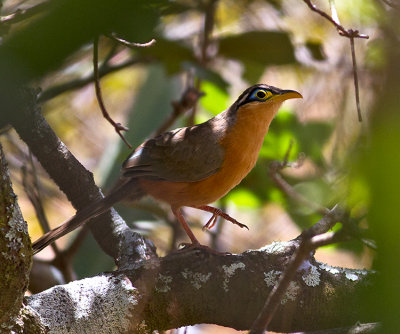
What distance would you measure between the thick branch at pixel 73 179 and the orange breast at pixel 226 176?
0.64 meters

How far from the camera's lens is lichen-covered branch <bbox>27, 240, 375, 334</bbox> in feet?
8.63

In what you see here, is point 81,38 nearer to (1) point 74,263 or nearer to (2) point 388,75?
(2) point 388,75

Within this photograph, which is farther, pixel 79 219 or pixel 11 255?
pixel 79 219

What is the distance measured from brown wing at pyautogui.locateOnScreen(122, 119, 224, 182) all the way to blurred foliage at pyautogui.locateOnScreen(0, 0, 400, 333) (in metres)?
0.56

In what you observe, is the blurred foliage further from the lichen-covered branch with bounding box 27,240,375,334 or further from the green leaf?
the lichen-covered branch with bounding box 27,240,375,334

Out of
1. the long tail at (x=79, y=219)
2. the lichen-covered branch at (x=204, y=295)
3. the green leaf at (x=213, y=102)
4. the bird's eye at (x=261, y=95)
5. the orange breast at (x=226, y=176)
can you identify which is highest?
the green leaf at (x=213, y=102)

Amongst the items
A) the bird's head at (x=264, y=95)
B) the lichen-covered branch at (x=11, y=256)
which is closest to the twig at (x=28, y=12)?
the lichen-covered branch at (x=11, y=256)

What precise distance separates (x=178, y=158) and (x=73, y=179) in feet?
3.30

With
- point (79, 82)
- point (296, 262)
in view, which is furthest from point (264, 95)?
point (296, 262)

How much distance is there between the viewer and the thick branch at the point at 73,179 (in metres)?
Answer: 3.35

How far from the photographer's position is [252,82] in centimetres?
568

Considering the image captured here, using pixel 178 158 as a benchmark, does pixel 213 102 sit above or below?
above

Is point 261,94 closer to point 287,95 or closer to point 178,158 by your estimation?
point 287,95

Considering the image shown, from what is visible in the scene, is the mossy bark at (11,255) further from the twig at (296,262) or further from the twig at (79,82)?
the twig at (79,82)
